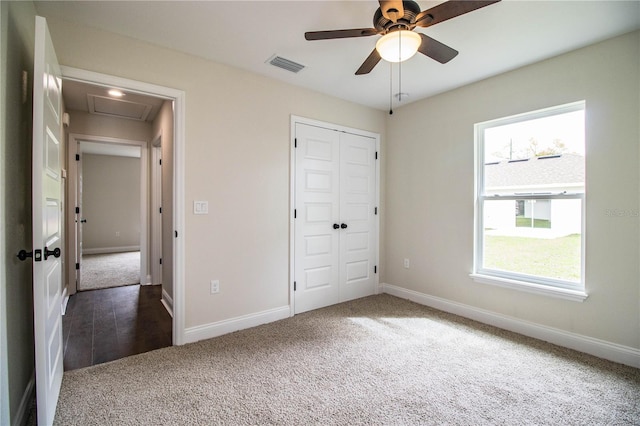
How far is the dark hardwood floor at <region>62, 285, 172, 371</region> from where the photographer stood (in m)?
2.52

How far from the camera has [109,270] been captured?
561cm

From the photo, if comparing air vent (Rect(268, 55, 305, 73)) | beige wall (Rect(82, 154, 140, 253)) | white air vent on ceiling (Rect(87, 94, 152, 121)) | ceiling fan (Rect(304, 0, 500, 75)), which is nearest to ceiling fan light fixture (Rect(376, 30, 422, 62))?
ceiling fan (Rect(304, 0, 500, 75))

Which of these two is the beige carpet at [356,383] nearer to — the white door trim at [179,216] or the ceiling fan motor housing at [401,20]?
the white door trim at [179,216]

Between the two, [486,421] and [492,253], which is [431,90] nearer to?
[492,253]

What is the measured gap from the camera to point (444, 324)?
311 centimetres

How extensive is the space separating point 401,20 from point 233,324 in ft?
9.25

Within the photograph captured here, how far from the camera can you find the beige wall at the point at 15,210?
1385 millimetres

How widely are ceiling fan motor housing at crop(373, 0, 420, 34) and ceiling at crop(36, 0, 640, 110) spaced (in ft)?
1.08

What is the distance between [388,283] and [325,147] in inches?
82.9

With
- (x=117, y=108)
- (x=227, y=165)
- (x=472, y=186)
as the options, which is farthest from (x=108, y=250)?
(x=472, y=186)

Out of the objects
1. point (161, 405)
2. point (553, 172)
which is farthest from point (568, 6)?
point (161, 405)

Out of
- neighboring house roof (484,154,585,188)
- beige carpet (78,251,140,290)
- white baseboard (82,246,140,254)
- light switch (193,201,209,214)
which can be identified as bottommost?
beige carpet (78,251,140,290)

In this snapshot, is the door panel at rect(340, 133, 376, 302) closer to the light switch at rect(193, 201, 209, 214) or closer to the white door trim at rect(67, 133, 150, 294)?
the light switch at rect(193, 201, 209, 214)

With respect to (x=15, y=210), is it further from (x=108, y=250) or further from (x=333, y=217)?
(x=108, y=250)
